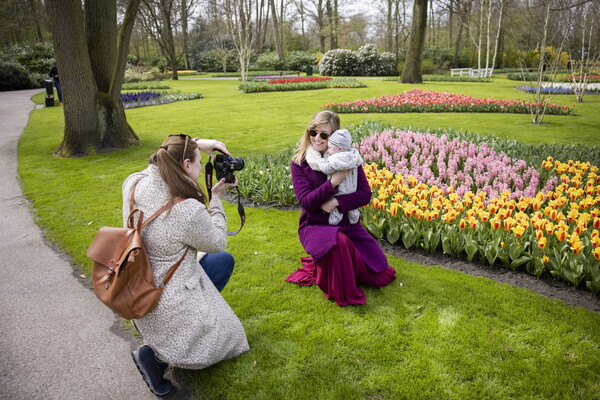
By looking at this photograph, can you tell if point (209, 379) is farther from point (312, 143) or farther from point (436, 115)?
point (436, 115)

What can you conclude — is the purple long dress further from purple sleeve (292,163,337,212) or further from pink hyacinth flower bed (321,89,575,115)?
pink hyacinth flower bed (321,89,575,115)

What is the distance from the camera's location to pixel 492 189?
5.25 meters

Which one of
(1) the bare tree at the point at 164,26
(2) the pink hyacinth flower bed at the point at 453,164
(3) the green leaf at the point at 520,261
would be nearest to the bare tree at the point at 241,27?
(1) the bare tree at the point at 164,26

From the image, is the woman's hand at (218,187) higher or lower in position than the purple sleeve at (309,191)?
higher

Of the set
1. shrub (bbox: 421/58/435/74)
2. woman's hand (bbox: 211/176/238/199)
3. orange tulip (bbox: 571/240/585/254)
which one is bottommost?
orange tulip (bbox: 571/240/585/254)

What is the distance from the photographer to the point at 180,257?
232cm

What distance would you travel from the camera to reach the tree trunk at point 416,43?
21.0 m

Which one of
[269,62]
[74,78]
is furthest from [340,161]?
[269,62]

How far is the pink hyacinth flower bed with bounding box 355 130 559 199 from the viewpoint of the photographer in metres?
5.34

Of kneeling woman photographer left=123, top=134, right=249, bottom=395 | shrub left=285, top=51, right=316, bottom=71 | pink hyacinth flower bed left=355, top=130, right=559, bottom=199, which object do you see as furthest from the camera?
shrub left=285, top=51, right=316, bottom=71

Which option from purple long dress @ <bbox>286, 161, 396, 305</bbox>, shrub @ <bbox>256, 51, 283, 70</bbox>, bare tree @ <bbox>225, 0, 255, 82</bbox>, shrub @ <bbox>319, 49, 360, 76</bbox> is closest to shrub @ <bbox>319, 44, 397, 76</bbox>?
shrub @ <bbox>319, 49, 360, 76</bbox>

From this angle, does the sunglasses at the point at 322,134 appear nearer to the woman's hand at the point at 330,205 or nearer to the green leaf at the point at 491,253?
the woman's hand at the point at 330,205

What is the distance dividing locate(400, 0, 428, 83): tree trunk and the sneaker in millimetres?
21862

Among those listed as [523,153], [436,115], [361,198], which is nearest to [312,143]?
[361,198]
